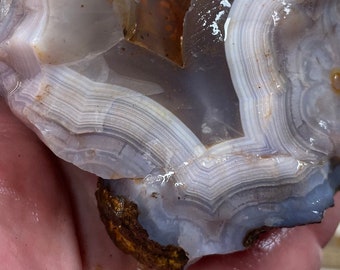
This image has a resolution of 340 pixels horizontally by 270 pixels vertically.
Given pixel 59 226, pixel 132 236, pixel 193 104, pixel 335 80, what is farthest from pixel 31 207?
pixel 335 80

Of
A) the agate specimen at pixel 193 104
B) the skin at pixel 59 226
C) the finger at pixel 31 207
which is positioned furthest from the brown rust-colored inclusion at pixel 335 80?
the finger at pixel 31 207

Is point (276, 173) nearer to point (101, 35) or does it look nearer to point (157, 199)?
point (157, 199)

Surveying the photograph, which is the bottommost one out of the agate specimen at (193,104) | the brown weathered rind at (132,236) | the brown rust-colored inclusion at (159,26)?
the brown weathered rind at (132,236)

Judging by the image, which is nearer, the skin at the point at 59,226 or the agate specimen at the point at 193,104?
the agate specimen at the point at 193,104

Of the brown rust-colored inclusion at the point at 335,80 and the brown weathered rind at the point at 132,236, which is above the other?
the brown rust-colored inclusion at the point at 335,80

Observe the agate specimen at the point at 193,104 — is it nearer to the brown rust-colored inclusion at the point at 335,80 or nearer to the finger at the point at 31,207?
the brown rust-colored inclusion at the point at 335,80

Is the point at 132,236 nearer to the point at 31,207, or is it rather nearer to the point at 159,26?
the point at 31,207

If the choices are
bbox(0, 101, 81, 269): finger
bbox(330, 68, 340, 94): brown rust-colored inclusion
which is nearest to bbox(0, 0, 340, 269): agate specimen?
bbox(330, 68, 340, 94): brown rust-colored inclusion

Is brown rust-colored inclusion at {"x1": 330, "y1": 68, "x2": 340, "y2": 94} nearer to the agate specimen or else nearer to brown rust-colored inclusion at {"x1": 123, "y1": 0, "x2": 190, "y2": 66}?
the agate specimen
